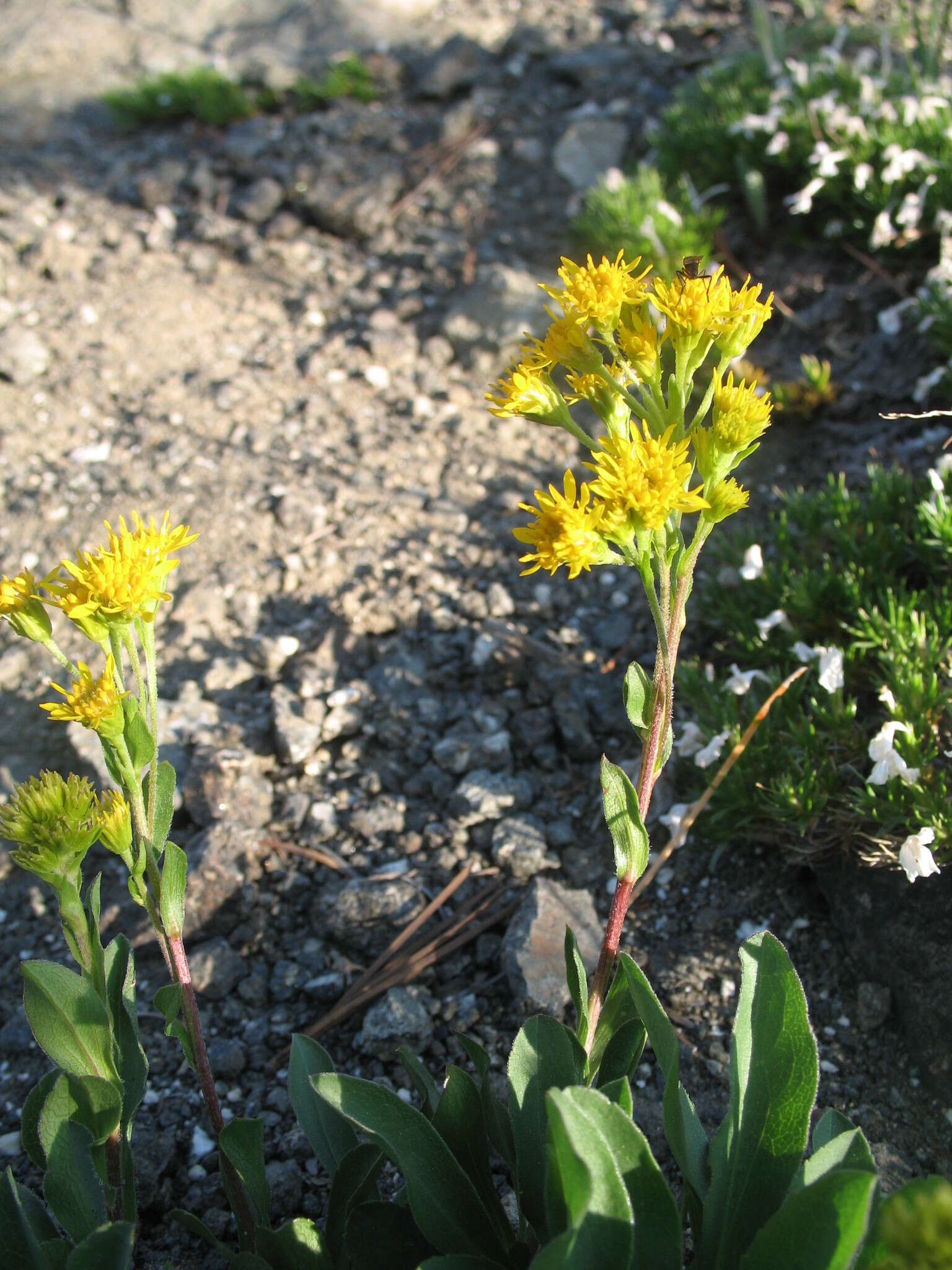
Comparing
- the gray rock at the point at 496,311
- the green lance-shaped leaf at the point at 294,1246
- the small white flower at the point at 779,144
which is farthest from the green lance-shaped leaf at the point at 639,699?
the small white flower at the point at 779,144

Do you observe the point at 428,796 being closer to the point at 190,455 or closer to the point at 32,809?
the point at 32,809

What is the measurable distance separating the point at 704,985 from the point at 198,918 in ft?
4.12

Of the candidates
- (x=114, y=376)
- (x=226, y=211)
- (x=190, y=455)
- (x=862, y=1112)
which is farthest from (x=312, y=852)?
(x=226, y=211)

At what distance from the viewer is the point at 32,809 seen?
5.50 feet

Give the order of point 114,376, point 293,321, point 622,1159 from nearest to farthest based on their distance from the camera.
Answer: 1. point 622,1159
2. point 114,376
3. point 293,321

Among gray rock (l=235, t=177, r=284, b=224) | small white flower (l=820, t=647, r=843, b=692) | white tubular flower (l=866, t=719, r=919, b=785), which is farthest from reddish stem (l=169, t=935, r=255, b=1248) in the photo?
gray rock (l=235, t=177, r=284, b=224)

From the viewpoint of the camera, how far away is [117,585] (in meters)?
1.67

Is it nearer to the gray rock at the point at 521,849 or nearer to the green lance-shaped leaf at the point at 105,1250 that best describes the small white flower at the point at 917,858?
the gray rock at the point at 521,849

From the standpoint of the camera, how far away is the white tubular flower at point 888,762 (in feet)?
7.84

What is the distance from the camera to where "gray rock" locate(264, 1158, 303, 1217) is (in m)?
2.15

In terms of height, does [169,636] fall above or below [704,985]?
above

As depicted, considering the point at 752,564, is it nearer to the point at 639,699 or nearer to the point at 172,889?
→ the point at 639,699

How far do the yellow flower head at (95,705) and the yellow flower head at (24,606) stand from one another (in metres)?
0.18

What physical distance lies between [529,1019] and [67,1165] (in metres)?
Result: 0.79
